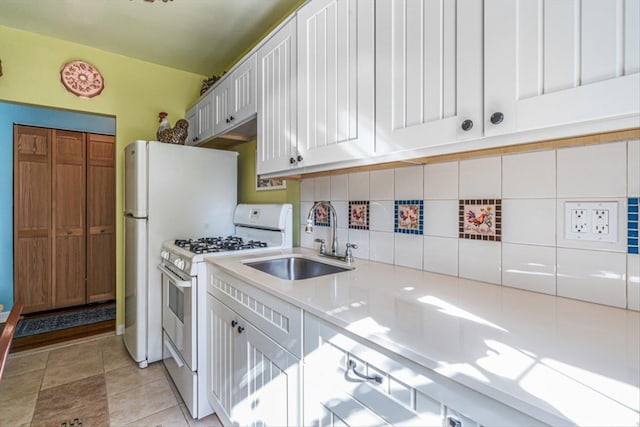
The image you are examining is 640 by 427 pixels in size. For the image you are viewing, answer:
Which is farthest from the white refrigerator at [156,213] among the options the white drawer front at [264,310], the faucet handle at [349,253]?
the faucet handle at [349,253]

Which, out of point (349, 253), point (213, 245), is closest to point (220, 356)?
point (213, 245)

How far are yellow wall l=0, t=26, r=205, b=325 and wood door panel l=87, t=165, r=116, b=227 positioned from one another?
112cm

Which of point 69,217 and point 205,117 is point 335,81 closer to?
point 205,117

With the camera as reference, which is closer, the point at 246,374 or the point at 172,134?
the point at 246,374

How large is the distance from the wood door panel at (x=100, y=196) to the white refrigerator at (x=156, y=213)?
4.56 feet

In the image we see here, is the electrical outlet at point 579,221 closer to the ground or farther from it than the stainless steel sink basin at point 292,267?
farther from it

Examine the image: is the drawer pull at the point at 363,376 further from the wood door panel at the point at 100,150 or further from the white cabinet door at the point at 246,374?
the wood door panel at the point at 100,150

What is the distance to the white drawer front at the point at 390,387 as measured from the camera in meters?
0.58

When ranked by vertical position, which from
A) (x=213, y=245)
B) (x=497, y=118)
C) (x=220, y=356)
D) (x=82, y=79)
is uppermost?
(x=82, y=79)

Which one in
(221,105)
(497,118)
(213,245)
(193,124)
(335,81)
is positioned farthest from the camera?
(193,124)

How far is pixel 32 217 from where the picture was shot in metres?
3.20

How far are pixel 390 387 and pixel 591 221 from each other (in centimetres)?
78

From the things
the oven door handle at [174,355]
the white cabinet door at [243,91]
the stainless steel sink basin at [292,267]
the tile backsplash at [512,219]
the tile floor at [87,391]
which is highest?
the white cabinet door at [243,91]

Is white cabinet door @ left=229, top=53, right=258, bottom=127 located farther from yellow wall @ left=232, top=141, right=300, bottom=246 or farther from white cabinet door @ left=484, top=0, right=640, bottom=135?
white cabinet door @ left=484, top=0, right=640, bottom=135
